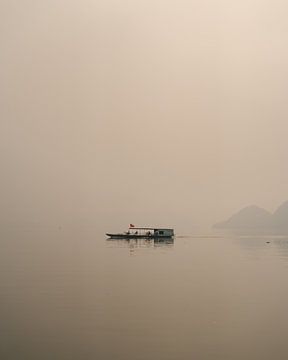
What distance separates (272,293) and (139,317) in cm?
485

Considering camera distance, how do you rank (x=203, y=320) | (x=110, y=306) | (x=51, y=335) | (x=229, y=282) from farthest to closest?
(x=229, y=282) < (x=110, y=306) < (x=203, y=320) < (x=51, y=335)

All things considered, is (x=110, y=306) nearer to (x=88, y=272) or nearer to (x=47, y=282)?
(x=47, y=282)

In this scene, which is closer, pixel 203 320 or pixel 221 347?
pixel 221 347

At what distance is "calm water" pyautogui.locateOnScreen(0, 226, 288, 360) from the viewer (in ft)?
27.7

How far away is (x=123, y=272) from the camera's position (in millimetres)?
18062

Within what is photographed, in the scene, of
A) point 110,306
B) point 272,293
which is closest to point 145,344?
point 110,306

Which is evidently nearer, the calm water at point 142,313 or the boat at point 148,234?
the calm water at point 142,313

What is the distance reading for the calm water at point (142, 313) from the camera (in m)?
8.45

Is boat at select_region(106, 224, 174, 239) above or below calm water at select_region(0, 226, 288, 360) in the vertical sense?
above

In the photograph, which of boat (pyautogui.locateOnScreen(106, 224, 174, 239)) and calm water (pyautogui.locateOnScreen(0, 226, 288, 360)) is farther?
boat (pyautogui.locateOnScreen(106, 224, 174, 239))

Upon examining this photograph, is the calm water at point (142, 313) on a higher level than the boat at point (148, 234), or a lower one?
lower

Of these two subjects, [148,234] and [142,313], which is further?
[148,234]

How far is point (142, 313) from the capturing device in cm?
1092

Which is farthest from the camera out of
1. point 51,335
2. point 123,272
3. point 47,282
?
point 123,272
